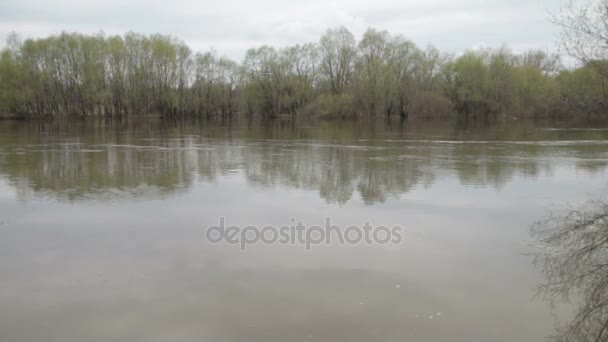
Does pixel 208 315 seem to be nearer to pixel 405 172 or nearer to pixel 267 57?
pixel 405 172

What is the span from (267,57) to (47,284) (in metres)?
73.7

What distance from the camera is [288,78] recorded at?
→ 76688 millimetres

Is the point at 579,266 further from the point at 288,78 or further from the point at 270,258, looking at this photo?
the point at 288,78

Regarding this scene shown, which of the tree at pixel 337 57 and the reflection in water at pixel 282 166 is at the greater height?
the tree at pixel 337 57

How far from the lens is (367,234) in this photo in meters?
8.13

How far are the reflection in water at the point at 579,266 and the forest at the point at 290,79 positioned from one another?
5627cm

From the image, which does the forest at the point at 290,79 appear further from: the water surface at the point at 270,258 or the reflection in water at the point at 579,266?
the reflection in water at the point at 579,266

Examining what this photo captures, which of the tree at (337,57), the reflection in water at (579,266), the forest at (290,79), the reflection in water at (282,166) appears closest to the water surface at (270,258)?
the reflection in water at (282,166)

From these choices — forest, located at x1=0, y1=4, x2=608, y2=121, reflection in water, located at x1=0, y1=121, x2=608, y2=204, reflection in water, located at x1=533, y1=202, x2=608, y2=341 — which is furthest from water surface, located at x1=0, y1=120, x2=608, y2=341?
forest, located at x1=0, y1=4, x2=608, y2=121

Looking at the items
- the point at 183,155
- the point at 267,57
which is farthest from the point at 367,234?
the point at 267,57

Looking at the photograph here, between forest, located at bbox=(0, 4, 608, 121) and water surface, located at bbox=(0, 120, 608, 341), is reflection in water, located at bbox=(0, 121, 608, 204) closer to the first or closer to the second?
water surface, located at bbox=(0, 120, 608, 341)

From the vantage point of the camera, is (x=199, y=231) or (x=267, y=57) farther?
(x=267, y=57)

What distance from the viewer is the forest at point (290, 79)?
2544 inches

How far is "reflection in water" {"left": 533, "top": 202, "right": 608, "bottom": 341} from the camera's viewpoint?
4.96m
